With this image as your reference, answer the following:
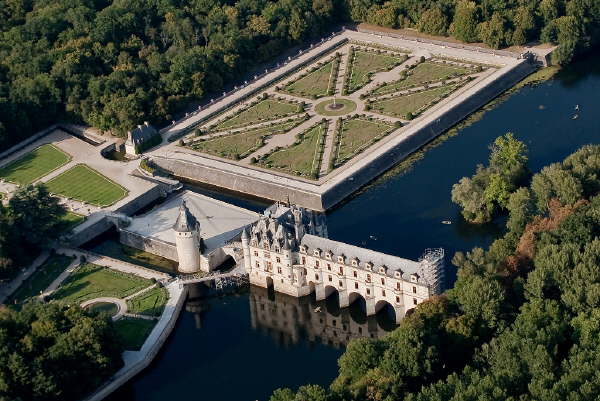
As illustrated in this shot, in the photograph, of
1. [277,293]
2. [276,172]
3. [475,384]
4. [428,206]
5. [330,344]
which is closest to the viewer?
[475,384]

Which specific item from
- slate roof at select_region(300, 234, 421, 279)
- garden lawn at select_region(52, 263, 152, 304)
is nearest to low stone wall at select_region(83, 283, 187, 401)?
garden lawn at select_region(52, 263, 152, 304)

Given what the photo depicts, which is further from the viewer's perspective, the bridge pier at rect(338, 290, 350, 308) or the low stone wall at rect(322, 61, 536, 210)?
the low stone wall at rect(322, 61, 536, 210)

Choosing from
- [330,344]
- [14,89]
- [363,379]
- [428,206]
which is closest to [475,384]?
[363,379]

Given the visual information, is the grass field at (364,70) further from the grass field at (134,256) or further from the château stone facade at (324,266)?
the grass field at (134,256)

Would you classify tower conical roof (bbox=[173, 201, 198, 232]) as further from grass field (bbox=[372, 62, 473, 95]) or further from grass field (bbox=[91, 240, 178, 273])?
grass field (bbox=[372, 62, 473, 95])

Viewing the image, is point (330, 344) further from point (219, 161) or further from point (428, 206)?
point (219, 161)

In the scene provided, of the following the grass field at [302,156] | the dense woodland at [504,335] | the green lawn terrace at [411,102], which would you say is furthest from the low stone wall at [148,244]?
the green lawn terrace at [411,102]
